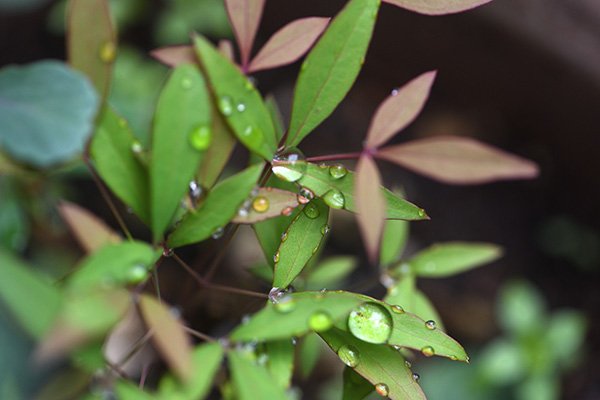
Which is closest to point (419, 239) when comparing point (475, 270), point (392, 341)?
point (475, 270)

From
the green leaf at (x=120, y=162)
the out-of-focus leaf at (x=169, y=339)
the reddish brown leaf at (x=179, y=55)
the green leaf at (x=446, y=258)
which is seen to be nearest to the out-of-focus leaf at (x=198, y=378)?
the out-of-focus leaf at (x=169, y=339)

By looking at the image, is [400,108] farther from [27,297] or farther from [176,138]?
[27,297]

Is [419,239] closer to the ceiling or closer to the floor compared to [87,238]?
closer to the floor

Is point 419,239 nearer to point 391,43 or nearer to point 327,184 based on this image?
point 391,43

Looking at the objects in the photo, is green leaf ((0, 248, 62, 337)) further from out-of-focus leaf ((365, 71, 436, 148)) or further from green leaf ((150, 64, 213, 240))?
out-of-focus leaf ((365, 71, 436, 148))

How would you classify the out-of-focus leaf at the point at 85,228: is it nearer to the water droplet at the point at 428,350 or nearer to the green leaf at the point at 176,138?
the green leaf at the point at 176,138

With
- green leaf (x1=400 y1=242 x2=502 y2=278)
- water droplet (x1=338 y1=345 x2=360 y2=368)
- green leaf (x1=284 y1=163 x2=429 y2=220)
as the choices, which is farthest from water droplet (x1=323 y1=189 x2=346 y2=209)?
green leaf (x1=400 y1=242 x2=502 y2=278)
